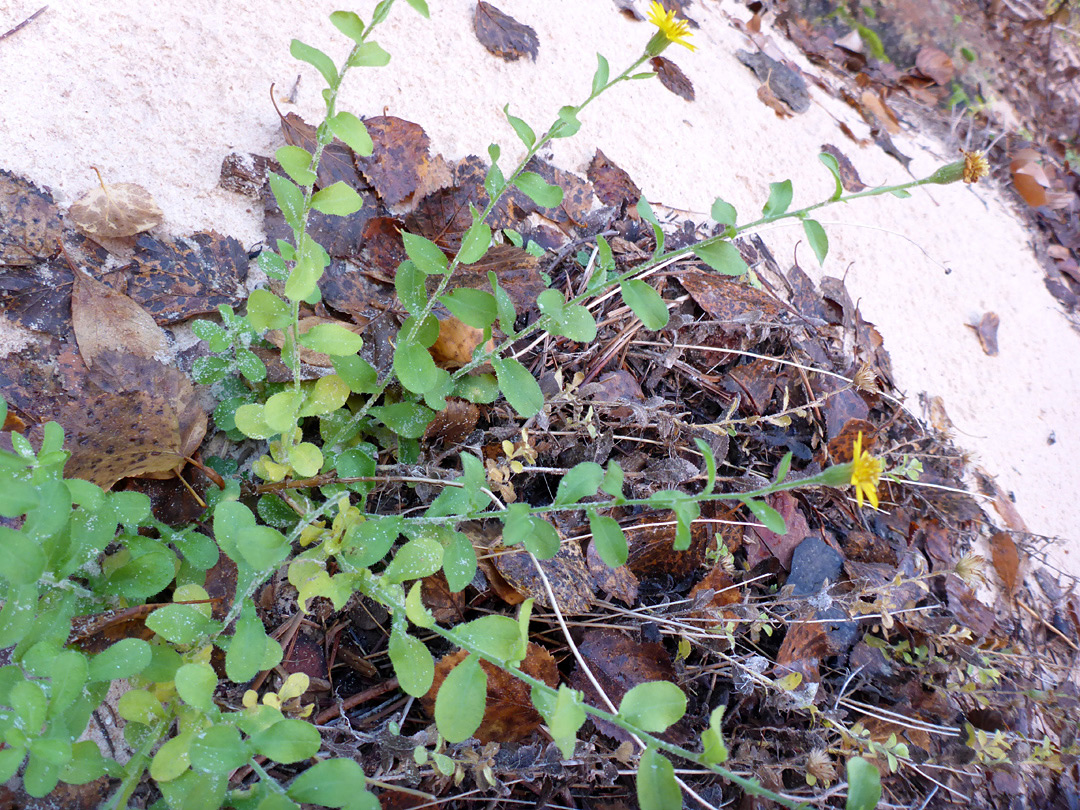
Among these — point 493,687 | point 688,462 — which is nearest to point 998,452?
point 688,462

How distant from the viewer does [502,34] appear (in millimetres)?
2270

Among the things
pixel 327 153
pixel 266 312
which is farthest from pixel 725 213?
pixel 327 153

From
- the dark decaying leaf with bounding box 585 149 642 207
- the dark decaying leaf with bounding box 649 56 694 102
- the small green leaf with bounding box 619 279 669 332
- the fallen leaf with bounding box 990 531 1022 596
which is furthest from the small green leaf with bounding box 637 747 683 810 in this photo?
the dark decaying leaf with bounding box 649 56 694 102

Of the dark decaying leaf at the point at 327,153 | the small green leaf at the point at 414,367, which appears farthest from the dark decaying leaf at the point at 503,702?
the dark decaying leaf at the point at 327,153

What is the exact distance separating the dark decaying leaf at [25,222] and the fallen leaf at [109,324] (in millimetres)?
95

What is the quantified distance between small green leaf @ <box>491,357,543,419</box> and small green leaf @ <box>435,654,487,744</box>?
1.64ft

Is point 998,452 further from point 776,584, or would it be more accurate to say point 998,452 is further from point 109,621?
point 109,621

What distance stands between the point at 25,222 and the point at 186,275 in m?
0.32

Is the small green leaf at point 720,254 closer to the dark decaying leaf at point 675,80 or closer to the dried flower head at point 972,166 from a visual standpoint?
the dried flower head at point 972,166

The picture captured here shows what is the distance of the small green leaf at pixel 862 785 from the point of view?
916 mm

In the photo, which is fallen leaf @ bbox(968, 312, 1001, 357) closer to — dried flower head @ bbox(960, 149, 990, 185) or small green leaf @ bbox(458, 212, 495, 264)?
dried flower head @ bbox(960, 149, 990, 185)

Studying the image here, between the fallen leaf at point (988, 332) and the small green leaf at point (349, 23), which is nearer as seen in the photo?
the small green leaf at point (349, 23)

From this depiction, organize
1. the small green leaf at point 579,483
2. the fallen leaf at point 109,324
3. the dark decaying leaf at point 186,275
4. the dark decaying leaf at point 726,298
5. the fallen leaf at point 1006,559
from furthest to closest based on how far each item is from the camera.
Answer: the fallen leaf at point 1006,559 → the dark decaying leaf at point 726,298 → the dark decaying leaf at point 186,275 → the fallen leaf at point 109,324 → the small green leaf at point 579,483

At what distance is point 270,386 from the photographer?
144cm
